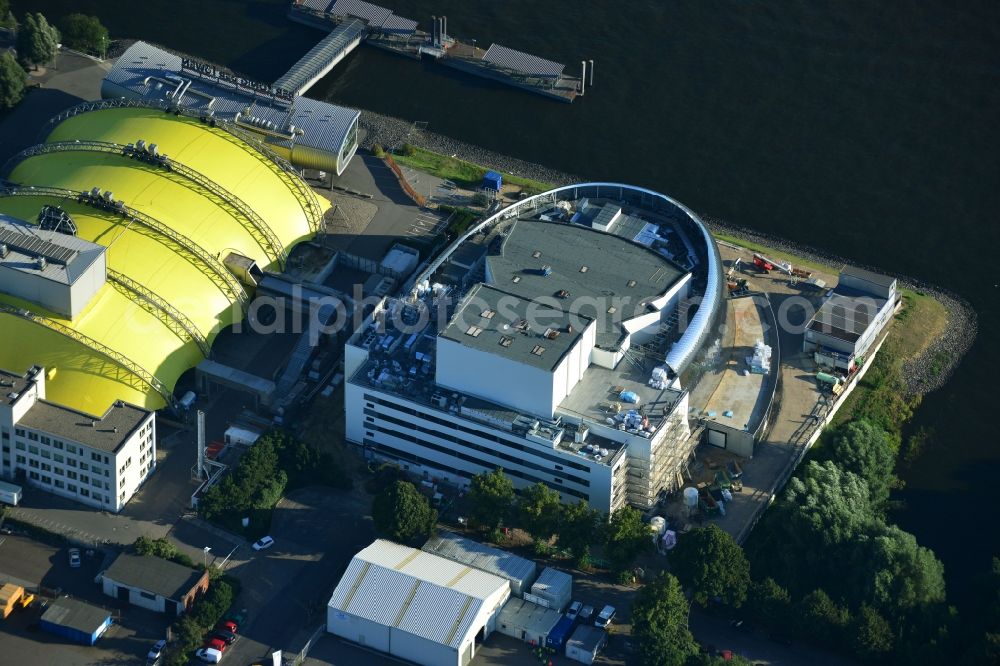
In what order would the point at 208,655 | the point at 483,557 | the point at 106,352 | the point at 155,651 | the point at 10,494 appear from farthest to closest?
the point at 106,352
the point at 10,494
the point at 483,557
the point at 155,651
the point at 208,655

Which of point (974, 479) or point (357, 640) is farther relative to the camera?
point (974, 479)

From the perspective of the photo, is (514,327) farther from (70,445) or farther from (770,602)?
(70,445)

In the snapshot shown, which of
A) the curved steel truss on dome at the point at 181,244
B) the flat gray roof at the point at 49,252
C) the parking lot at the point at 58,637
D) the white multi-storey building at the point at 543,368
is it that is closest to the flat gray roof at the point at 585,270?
the white multi-storey building at the point at 543,368

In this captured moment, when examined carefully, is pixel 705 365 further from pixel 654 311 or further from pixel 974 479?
pixel 974 479

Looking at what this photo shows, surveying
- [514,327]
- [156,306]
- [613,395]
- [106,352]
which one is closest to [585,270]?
[514,327]

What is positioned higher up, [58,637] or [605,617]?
[605,617]

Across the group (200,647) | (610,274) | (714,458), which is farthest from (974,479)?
(200,647)
